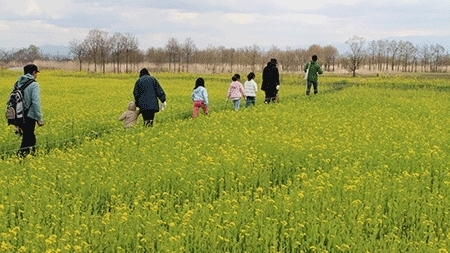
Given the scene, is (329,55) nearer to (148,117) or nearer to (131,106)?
(148,117)

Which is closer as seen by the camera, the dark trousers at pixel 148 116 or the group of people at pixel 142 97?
the group of people at pixel 142 97

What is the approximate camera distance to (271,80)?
23.5m

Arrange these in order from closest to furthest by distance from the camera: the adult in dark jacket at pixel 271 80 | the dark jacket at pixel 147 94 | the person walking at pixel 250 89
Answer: the dark jacket at pixel 147 94 → the person walking at pixel 250 89 → the adult in dark jacket at pixel 271 80

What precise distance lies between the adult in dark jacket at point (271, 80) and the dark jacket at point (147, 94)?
331 inches

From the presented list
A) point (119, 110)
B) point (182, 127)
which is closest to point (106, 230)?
point (182, 127)

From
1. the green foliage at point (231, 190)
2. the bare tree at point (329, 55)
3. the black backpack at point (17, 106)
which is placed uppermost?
the bare tree at point (329, 55)

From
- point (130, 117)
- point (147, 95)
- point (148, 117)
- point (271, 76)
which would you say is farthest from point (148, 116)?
point (271, 76)

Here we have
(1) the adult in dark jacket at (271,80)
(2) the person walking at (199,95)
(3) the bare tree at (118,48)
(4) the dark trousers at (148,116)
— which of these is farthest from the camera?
(3) the bare tree at (118,48)

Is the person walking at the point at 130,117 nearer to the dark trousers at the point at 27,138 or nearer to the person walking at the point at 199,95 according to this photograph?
the person walking at the point at 199,95

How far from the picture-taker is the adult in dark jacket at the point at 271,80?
76.4ft

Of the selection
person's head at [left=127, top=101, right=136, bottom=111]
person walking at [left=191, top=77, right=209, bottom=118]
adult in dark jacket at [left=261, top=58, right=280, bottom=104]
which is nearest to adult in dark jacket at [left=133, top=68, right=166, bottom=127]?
person's head at [left=127, top=101, right=136, bottom=111]

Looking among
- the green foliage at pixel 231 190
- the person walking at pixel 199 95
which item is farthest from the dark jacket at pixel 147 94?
the person walking at pixel 199 95

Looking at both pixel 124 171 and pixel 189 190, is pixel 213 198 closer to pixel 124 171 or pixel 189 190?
pixel 189 190

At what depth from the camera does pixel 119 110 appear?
2208 centimetres
